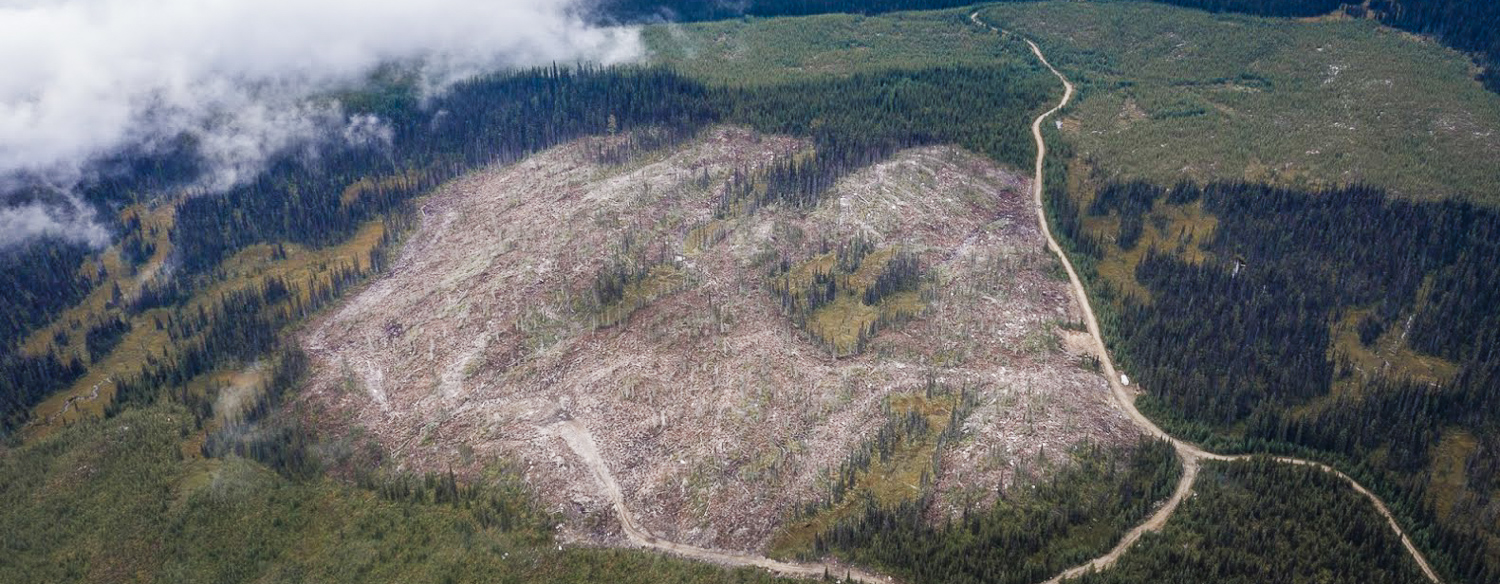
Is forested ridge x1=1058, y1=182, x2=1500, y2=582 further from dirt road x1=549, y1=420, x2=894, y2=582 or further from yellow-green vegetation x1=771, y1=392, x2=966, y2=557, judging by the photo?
dirt road x1=549, y1=420, x2=894, y2=582

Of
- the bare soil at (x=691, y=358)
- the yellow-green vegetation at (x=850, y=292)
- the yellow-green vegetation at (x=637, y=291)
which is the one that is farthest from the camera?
the yellow-green vegetation at (x=637, y=291)

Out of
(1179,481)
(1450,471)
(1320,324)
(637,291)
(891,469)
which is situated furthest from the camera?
(637,291)

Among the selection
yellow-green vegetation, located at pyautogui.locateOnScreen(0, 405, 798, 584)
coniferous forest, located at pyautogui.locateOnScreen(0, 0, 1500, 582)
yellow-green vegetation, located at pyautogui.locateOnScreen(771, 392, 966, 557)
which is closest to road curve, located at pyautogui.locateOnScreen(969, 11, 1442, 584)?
coniferous forest, located at pyautogui.locateOnScreen(0, 0, 1500, 582)

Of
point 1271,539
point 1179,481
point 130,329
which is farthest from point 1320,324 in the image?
point 130,329

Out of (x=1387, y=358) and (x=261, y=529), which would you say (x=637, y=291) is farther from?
(x=1387, y=358)

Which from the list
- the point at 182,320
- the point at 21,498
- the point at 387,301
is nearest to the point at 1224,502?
the point at 387,301

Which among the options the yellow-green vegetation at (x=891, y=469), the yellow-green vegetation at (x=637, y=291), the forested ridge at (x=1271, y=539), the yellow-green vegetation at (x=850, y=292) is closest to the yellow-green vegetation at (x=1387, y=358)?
the forested ridge at (x=1271, y=539)

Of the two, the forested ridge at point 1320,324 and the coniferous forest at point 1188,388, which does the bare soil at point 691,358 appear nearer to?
the coniferous forest at point 1188,388
